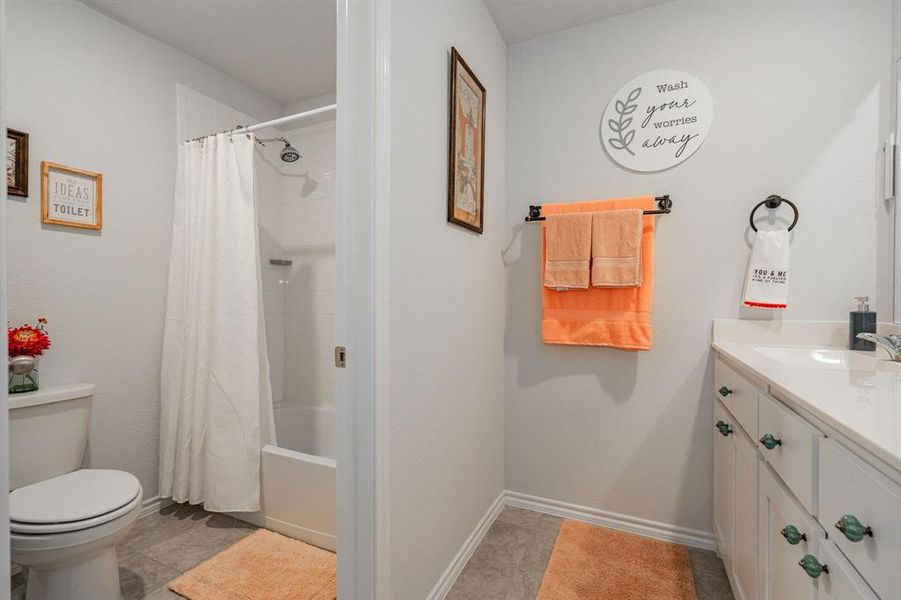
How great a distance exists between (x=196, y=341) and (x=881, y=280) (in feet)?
9.61

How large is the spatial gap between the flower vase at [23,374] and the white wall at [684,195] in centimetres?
198

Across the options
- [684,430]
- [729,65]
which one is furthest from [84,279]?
[729,65]

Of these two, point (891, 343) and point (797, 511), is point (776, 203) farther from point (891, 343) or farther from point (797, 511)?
point (797, 511)

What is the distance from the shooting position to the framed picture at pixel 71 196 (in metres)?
1.74

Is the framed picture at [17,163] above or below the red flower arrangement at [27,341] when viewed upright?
above

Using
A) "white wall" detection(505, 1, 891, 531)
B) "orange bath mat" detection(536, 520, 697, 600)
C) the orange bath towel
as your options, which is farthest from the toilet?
the orange bath towel

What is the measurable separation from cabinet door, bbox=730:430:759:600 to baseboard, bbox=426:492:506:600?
94 centimetres

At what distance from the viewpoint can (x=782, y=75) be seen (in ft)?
5.47

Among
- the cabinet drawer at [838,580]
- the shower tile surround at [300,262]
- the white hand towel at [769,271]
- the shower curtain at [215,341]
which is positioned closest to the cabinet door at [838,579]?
the cabinet drawer at [838,580]

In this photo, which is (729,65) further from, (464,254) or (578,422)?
(578,422)

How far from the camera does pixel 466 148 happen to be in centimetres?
Result: 165

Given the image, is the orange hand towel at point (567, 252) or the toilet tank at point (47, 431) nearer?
the toilet tank at point (47, 431)

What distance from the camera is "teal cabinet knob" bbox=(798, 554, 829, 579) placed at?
721 mm

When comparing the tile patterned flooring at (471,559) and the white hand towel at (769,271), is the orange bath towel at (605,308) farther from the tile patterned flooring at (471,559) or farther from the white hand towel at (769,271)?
the tile patterned flooring at (471,559)
